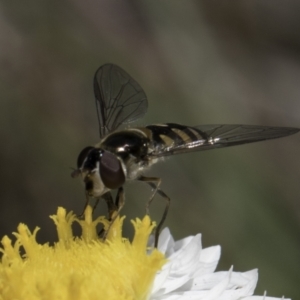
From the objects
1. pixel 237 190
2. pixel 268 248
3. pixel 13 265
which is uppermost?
pixel 13 265

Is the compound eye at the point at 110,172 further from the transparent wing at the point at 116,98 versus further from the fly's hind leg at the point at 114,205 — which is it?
the transparent wing at the point at 116,98

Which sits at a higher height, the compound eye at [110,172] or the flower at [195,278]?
the compound eye at [110,172]

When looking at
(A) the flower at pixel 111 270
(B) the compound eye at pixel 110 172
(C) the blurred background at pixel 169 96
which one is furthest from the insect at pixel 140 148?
(C) the blurred background at pixel 169 96

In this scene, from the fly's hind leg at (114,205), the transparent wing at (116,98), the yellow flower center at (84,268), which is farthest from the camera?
the transparent wing at (116,98)

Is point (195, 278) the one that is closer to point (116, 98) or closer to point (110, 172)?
point (110, 172)

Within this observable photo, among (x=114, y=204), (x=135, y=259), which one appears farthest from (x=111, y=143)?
(x=135, y=259)

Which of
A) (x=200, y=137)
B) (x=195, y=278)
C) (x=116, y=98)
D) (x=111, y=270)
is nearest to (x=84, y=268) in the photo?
(x=111, y=270)

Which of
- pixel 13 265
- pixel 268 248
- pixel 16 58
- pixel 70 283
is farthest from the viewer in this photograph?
pixel 16 58

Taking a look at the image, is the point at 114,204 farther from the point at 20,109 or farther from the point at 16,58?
the point at 16,58
